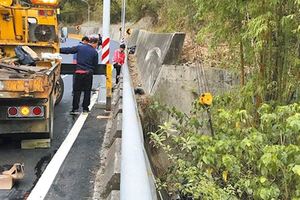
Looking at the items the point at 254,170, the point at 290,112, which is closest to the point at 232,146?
the point at 254,170

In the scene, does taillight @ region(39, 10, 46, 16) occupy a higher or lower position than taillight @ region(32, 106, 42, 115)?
higher

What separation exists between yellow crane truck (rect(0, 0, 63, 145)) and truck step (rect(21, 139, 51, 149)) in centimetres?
7

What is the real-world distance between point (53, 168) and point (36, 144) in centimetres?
128

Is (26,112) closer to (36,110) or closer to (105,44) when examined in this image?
(36,110)

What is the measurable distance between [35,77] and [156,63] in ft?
19.3

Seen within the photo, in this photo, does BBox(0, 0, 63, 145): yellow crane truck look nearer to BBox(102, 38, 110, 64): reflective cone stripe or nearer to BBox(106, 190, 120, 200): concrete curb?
BBox(102, 38, 110, 64): reflective cone stripe

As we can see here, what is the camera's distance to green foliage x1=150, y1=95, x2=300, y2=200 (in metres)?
4.11

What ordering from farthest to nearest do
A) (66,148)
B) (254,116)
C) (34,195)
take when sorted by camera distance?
(66,148) < (254,116) < (34,195)

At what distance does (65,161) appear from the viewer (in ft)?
21.9

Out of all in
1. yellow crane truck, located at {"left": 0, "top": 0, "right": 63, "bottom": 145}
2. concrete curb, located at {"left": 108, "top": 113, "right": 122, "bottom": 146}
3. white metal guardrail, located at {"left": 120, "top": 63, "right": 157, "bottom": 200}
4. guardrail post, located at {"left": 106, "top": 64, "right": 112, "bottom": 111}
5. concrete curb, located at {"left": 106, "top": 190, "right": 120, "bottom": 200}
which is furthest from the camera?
guardrail post, located at {"left": 106, "top": 64, "right": 112, "bottom": 111}

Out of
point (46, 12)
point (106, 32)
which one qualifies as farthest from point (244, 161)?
point (106, 32)

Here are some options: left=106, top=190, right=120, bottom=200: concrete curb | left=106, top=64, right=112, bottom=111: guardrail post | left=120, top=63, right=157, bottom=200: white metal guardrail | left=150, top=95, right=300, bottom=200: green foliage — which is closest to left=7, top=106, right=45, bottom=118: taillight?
left=150, top=95, right=300, bottom=200: green foliage

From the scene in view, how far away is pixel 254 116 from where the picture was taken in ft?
20.8

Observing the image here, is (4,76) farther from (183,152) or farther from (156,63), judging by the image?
(156,63)
